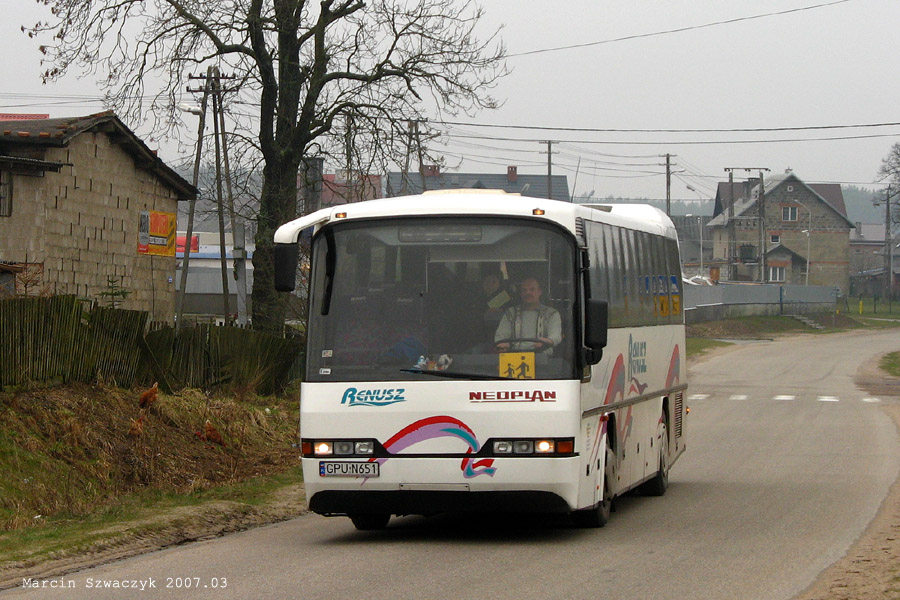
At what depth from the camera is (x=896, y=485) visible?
15672mm

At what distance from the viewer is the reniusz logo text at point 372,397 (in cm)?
1010

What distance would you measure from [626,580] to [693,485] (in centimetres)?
766

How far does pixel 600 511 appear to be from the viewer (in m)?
11.2

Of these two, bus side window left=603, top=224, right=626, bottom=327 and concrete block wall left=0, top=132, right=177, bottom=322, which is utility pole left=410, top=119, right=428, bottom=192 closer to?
concrete block wall left=0, top=132, right=177, bottom=322

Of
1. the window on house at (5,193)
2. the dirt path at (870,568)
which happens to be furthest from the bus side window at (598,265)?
the window on house at (5,193)

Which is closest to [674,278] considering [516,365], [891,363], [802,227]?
[516,365]

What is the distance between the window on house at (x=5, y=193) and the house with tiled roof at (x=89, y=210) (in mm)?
20

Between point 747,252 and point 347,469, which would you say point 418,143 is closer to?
point 347,469

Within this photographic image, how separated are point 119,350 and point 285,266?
7.02 m

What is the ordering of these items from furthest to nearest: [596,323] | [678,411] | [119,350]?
[119,350], [678,411], [596,323]

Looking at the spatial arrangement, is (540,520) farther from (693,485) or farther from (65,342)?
(65,342)

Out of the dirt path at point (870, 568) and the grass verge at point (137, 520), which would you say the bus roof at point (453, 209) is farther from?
the dirt path at point (870, 568)

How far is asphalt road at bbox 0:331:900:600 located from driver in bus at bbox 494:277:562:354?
65.0 inches

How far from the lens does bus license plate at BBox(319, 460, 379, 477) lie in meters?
10.1
